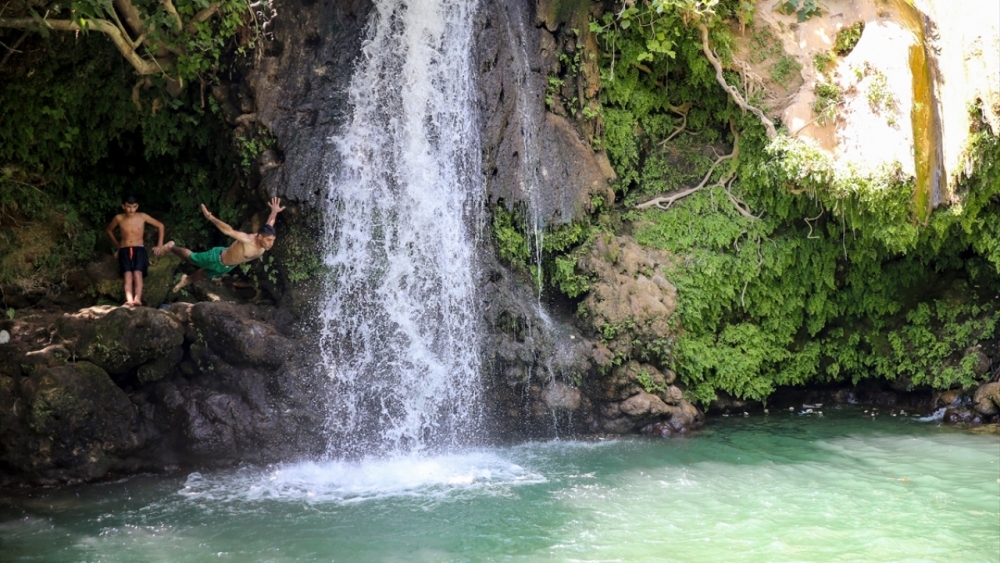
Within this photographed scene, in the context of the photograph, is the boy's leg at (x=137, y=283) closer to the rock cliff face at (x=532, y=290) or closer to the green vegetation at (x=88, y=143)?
the green vegetation at (x=88, y=143)

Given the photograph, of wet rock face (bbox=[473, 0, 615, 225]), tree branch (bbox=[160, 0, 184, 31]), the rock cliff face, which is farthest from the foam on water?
tree branch (bbox=[160, 0, 184, 31])

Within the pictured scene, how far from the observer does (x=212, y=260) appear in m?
9.59

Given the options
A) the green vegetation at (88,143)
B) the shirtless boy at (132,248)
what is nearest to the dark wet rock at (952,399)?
the green vegetation at (88,143)

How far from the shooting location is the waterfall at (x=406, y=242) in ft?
31.2

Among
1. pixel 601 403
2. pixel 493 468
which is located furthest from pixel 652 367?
pixel 493 468

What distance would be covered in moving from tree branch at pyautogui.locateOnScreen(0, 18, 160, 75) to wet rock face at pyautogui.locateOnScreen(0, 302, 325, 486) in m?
2.57

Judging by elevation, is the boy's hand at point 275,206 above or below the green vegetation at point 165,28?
below

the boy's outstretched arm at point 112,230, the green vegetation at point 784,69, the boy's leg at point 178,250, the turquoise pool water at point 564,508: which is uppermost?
the green vegetation at point 784,69

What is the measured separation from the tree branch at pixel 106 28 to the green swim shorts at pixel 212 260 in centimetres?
201

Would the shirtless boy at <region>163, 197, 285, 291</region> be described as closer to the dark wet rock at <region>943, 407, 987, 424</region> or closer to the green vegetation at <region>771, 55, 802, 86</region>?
the green vegetation at <region>771, 55, 802, 86</region>

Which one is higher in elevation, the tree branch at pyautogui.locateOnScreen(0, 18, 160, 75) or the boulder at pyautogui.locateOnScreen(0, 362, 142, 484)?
the tree branch at pyautogui.locateOnScreen(0, 18, 160, 75)

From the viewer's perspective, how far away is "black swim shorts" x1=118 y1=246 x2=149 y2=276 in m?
9.65

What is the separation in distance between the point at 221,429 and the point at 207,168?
3455 mm

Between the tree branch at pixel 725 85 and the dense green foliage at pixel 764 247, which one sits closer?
the dense green foliage at pixel 764 247
